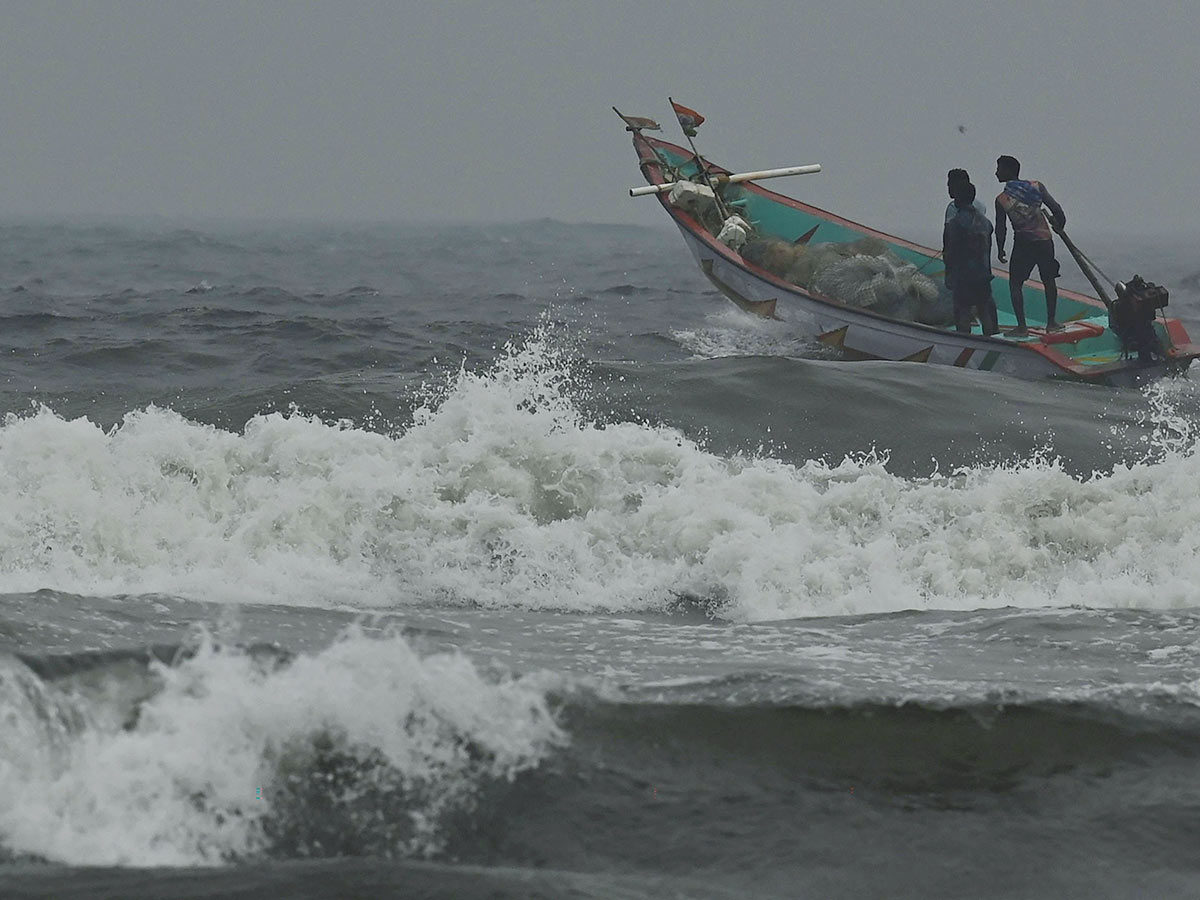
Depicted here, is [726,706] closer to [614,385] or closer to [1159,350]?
[614,385]

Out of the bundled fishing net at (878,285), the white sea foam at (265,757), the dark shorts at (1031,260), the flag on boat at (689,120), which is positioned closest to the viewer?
the white sea foam at (265,757)

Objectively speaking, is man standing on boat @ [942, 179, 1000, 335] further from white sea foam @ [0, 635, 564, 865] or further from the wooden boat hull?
white sea foam @ [0, 635, 564, 865]

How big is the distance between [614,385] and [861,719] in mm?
7414

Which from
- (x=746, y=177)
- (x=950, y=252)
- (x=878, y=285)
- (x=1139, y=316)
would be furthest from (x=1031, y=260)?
(x=746, y=177)

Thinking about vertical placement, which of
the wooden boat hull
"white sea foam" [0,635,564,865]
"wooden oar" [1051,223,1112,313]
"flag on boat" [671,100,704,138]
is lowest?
"white sea foam" [0,635,564,865]

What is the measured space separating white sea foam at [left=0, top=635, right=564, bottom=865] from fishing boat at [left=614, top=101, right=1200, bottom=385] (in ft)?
32.5

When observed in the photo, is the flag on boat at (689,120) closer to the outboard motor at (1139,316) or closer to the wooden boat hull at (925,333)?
the wooden boat hull at (925,333)

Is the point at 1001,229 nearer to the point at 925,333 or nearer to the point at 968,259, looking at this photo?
the point at 968,259

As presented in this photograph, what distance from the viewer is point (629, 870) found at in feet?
13.4

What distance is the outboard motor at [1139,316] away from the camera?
13.5 meters

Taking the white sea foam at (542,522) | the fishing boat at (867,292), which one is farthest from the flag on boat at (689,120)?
the white sea foam at (542,522)

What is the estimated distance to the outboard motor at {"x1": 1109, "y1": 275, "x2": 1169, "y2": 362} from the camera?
13.5 meters

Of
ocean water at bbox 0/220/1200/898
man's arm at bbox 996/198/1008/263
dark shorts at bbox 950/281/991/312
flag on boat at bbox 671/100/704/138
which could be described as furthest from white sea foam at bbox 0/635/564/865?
flag on boat at bbox 671/100/704/138

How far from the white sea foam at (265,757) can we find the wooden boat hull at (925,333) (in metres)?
9.83
